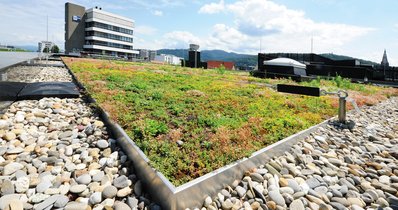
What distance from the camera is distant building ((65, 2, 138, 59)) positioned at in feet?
306

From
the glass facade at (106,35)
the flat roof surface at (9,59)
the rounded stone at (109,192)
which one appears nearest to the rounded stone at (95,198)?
the rounded stone at (109,192)

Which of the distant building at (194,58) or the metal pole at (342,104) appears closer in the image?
the metal pole at (342,104)

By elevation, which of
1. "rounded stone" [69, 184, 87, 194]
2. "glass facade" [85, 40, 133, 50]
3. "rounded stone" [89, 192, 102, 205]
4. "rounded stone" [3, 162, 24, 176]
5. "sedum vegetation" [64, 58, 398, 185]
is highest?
"glass facade" [85, 40, 133, 50]

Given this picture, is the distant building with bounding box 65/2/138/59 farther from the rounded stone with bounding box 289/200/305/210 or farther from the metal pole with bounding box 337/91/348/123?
the rounded stone with bounding box 289/200/305/210

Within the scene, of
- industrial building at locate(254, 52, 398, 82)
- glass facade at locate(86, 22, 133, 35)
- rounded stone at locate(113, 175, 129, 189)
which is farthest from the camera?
glass facade at locate(86, 22, 133, 35)

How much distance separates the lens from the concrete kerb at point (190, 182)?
2.71 meters

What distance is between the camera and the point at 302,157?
4.27m

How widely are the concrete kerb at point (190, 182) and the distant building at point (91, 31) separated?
9605 centimetres

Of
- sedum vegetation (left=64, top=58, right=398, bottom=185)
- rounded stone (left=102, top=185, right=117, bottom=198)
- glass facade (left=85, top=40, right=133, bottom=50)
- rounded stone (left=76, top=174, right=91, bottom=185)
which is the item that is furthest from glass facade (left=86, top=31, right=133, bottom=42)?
rounded stone (left=102, top=185, right=117, bottom=198)

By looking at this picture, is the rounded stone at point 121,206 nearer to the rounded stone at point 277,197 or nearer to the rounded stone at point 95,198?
the rounded stone at point 95,198

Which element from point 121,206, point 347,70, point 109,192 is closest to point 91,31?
point 347,70

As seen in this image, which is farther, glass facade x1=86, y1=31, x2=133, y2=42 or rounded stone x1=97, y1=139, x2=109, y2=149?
glass facade x1=86, y1=31, x2=133, y2=42

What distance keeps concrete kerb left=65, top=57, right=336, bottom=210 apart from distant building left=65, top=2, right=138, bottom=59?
96054 mm

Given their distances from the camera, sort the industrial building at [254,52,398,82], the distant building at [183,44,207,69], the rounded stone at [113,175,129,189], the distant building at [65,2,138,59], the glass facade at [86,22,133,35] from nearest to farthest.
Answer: the rounded stone at [113,175,129,189], the industrial building at [254,52,398,82], the distant building at [183,44,207,69], the distant building at [65,2,138,59], the glass facade at [86,22,133,35]
